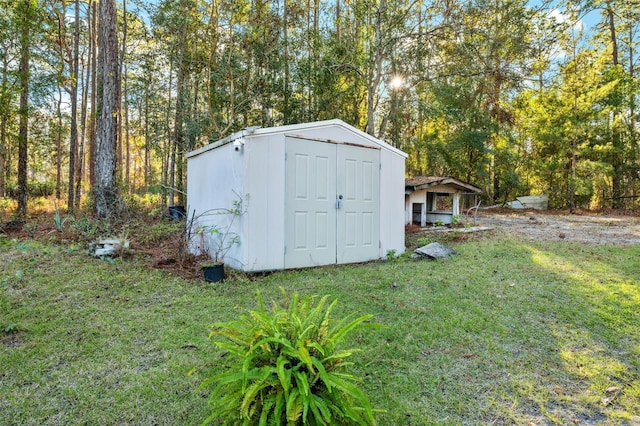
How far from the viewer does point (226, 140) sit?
489 cm

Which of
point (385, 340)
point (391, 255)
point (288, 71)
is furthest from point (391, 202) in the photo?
point (288, 71)

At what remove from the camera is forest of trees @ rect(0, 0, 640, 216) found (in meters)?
8.13

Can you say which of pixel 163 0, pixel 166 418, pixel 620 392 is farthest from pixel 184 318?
pixel 163 0

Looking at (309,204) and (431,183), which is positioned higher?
(431,183)

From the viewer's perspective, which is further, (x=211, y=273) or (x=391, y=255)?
(x=391, y=255)

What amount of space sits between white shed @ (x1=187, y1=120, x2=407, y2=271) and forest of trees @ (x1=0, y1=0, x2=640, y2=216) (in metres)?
2.41

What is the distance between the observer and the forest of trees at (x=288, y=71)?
8.13 m

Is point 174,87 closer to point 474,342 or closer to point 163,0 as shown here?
point 163,0

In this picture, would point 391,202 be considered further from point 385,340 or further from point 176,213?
point 176,213

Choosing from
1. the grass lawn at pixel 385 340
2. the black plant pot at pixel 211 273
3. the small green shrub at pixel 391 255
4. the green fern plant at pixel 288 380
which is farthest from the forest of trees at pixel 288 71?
the green fern plant at pixel 288 380

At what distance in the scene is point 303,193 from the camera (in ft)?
16.5

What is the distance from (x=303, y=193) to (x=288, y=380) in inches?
153

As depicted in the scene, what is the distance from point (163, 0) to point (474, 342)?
10333 millimetres

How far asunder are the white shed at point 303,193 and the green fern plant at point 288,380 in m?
3.21
